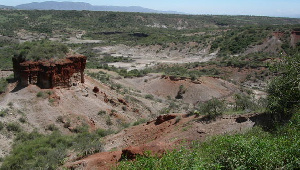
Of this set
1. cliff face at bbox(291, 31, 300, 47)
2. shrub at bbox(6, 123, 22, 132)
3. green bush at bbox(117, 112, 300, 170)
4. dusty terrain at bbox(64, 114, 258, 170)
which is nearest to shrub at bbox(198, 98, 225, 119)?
dusty terrain at bbox(64, 114, 258, 170)

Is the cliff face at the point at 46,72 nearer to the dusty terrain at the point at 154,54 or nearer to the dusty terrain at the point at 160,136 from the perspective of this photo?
the dusty terrain at the point at 160,136

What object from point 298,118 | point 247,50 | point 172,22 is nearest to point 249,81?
point 247,50

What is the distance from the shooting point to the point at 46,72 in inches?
701

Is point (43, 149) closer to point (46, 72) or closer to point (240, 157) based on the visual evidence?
point (46, 72)

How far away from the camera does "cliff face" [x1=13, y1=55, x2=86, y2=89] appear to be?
17.6m

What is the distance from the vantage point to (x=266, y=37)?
5372cm

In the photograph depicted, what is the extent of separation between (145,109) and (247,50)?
36.6 m

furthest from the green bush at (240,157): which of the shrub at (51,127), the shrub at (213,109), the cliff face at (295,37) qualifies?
the cliff face at (295,37)

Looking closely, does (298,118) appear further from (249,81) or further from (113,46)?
(113,46)

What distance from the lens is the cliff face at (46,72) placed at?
1759 centimetres

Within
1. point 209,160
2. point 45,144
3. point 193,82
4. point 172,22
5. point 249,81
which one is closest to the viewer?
point 209,160

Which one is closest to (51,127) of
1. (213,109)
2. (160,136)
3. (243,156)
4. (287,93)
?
(160,136)

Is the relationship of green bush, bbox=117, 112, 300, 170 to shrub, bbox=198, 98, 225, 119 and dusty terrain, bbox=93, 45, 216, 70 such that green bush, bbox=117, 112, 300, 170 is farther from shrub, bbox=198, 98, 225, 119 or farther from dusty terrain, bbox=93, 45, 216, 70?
dusty terrain, bbox=93, 45, 216, 70

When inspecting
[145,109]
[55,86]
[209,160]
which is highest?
[209,160]
